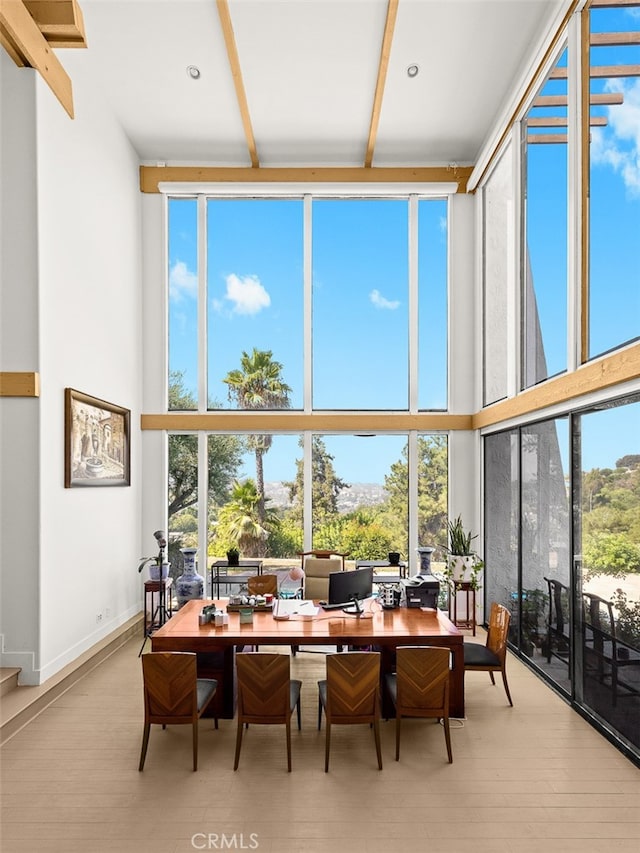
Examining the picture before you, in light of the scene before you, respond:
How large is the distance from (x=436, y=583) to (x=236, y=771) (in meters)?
3.15

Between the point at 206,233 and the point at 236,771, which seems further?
the point at 206,233

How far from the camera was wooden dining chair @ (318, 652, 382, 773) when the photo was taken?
378 centimetres

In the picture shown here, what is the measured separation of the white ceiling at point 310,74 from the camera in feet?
18.7

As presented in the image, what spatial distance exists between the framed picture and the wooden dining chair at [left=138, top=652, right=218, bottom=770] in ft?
7.73

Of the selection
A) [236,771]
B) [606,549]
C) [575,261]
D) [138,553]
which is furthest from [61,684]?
[575,261]

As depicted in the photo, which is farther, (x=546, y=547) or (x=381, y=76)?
(x=381, y=76)

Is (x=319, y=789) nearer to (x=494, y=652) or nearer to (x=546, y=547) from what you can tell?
(x=494, y=652)

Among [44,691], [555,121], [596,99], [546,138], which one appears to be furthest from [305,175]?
[44,691]

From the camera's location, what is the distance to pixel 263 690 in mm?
3828

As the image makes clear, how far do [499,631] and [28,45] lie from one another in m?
6.26

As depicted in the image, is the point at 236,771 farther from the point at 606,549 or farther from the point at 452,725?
the point at 606,549

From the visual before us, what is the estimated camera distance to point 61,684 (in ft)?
17.0

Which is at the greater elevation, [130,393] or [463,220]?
[463,220]

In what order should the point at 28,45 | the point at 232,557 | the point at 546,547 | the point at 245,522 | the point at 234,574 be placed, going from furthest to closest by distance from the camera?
the point at 245,522 → the point at 234,574 → the point at 232,557 → the point at 546,547 → the point at 28,45
